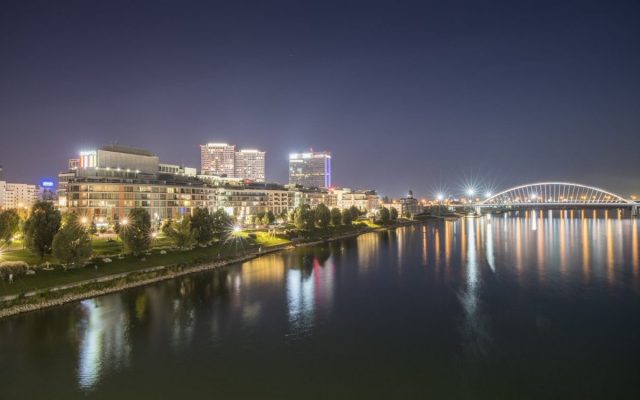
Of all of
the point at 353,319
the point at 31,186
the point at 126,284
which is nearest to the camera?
the point at 353,319

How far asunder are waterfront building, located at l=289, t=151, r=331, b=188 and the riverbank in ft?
367

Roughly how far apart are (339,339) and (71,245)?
16279 millimetres

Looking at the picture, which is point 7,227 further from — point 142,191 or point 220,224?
point 142,191

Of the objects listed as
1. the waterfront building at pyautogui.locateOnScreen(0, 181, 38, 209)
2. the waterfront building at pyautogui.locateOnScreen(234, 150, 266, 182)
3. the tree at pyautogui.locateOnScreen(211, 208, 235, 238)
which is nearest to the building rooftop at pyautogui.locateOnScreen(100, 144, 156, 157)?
the tree at pyautogui.locateOnScreen(211, 208, 235, 238)

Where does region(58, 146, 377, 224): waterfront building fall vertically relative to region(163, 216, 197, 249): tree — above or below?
above

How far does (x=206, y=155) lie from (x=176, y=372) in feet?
471

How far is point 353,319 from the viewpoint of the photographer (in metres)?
18.9

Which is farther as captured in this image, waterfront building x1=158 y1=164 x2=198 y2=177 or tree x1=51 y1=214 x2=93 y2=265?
waterfront building x1=158 y1=164 x2=198 y2=177

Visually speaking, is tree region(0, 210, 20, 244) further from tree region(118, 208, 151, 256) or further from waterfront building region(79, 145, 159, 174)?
waterfront building region(79, 145, 159, 174)

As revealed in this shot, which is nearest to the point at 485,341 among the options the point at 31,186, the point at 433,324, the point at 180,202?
the point at 433,324

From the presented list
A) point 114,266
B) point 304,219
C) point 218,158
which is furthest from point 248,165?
point 114,266

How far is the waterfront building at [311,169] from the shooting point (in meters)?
149

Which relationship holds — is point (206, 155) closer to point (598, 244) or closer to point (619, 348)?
point (598, 244)

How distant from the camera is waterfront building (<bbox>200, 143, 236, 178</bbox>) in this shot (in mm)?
148625
